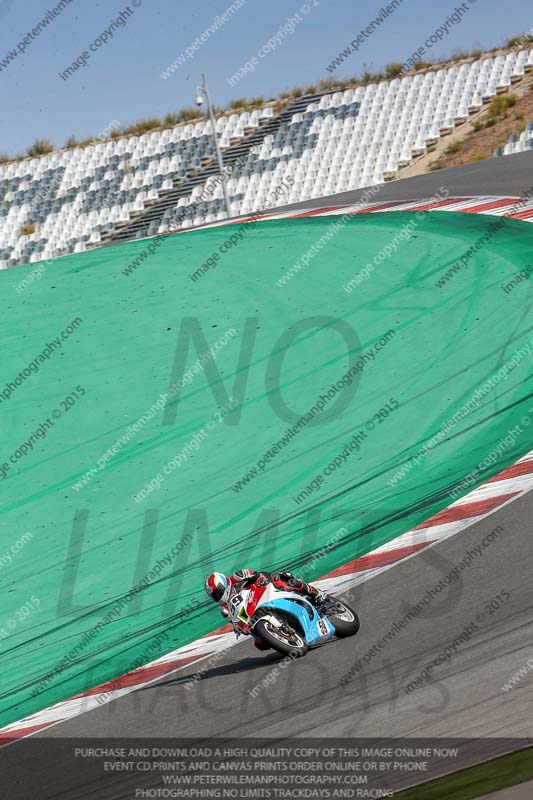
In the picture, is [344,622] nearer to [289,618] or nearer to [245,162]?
[289,618]

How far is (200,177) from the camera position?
3031 cm

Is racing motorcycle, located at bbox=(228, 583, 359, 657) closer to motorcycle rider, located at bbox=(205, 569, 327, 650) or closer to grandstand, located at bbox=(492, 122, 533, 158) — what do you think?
motorcycle rider, located at bbox=(205, 569, 327, 650)

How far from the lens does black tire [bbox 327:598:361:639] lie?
6.82 meters

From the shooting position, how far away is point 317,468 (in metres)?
10.3

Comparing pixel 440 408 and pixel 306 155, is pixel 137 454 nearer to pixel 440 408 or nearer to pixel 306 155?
pixel 440 408

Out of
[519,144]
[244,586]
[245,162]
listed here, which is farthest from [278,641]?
[245,162]

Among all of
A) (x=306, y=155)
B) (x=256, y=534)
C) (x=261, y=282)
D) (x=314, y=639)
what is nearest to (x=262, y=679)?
(x=314, y=639)

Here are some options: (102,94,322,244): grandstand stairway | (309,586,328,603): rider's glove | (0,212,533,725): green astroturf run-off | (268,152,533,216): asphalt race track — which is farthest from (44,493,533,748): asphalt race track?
(102,94,322,244): grandstand stairway

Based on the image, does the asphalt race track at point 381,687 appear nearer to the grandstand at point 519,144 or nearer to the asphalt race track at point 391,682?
the asphalt race track at point 391,682

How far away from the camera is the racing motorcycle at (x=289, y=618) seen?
22.0ft

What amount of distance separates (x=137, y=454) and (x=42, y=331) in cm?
517

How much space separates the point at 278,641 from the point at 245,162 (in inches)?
951

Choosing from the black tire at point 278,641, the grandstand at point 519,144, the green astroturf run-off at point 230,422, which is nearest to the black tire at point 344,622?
the black tire at point 278,641

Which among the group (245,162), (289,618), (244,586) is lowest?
(289,618)
